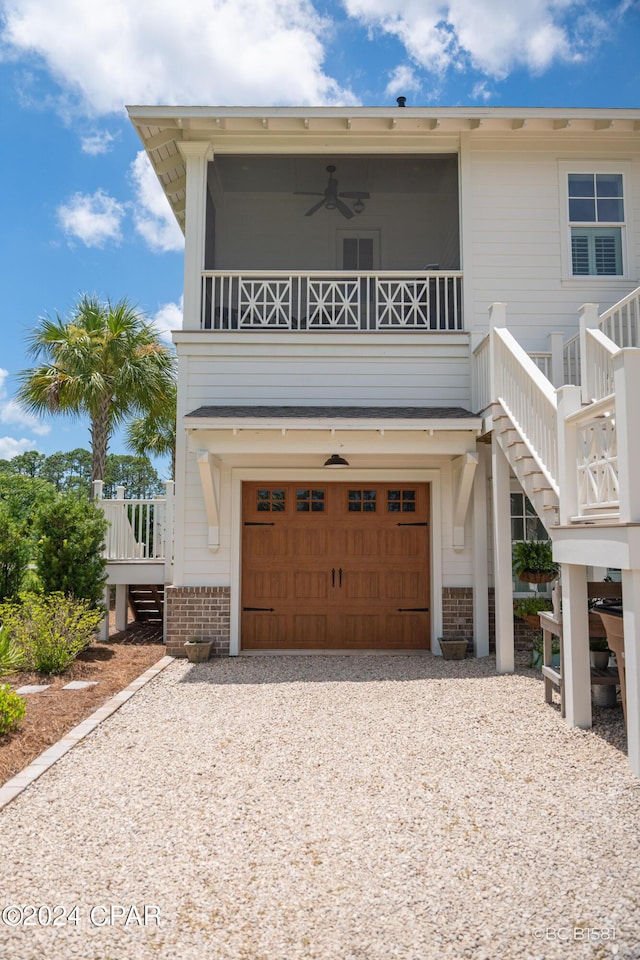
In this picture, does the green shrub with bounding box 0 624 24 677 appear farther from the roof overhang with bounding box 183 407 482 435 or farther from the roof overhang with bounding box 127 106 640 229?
the roof overhang with bounding box 127 106 640 229

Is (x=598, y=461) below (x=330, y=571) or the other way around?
the other way around

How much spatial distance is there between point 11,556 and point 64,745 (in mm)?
5191

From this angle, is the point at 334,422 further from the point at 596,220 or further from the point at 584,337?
the point at 596,220

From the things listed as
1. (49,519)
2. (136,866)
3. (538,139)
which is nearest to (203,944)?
(136,866)

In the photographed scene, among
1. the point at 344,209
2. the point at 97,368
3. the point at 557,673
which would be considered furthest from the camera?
the point at 97,368

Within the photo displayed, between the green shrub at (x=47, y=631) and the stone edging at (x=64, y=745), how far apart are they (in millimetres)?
974

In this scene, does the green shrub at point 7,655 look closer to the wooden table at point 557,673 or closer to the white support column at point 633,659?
the wooden table at point 557,673

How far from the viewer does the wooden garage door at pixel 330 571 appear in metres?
9.02

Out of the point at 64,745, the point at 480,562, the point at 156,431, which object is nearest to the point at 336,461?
the point at 480,562

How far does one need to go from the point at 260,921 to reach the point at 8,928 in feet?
3.38

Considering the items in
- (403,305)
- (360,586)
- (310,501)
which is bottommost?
(360,586)

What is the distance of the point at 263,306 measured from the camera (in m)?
9.67

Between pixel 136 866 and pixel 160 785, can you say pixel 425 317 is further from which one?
pixel 136 866

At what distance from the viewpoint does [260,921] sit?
2.66 meters
